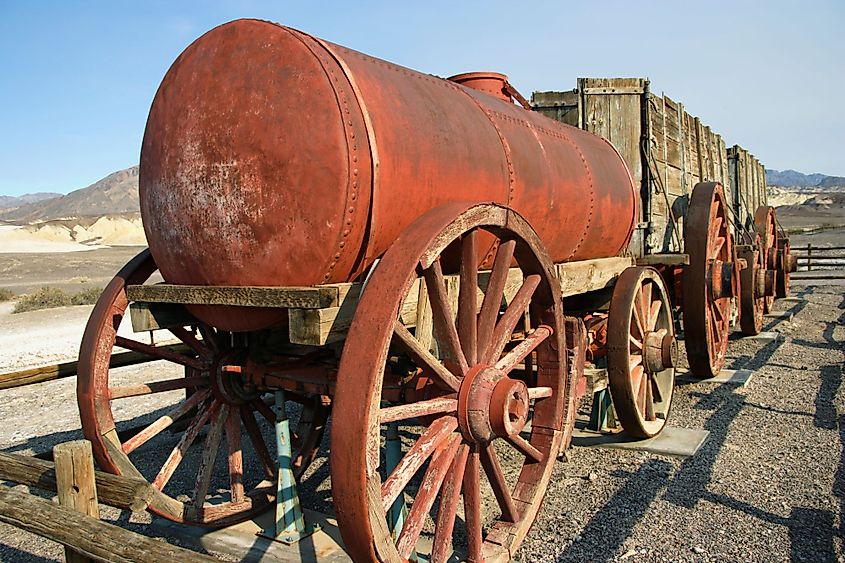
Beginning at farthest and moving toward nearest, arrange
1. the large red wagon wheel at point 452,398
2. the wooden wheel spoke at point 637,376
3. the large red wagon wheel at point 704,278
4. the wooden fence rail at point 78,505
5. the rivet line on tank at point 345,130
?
the large red wagon wheel at point 704,278, the wooden wheel spoke at point 637,376, the rivet line on tank at point 345,130, the wooden fence rail at point 78,505, the large red wagon wheel at point 452,398

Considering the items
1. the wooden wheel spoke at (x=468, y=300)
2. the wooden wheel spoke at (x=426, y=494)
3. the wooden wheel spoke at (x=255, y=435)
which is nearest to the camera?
the wooden wheel spoke at (x=426, y=494)

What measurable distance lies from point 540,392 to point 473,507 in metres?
0.81

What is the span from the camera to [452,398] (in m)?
3.01

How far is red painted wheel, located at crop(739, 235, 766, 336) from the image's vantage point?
8977 millimetres

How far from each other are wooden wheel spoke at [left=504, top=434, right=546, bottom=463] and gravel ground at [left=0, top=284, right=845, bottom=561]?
49 cm

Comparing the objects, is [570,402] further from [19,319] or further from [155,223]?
[19,319]

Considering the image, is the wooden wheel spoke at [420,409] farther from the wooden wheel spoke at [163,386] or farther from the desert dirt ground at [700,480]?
the wooden wheel spoke at [163,386]

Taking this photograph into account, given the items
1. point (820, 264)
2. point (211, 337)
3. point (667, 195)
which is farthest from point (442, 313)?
point (820, 264)

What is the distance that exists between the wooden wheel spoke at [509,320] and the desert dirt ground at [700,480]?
1.18 m

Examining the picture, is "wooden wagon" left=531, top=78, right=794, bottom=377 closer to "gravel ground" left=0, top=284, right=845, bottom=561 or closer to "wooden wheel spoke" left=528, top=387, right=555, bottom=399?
"gravel ground" left=0, top=284, right=845, bottom=561

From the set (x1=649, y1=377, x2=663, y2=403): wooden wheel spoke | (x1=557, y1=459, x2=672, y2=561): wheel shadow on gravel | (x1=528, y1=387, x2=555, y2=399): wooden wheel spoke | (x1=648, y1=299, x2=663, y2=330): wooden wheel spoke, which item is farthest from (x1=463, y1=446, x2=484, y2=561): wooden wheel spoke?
(x1=649, y1=377, x2=663, y2=403): wooden wheel spoke

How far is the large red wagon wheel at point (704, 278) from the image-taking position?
6.36 meters

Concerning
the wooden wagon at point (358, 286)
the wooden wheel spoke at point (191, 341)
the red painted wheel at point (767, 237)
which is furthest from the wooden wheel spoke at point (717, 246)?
the wooden wheel spoke at point (191, 341)

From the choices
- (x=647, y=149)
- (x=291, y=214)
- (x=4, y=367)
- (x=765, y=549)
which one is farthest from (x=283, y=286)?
(x=4, y=367)
